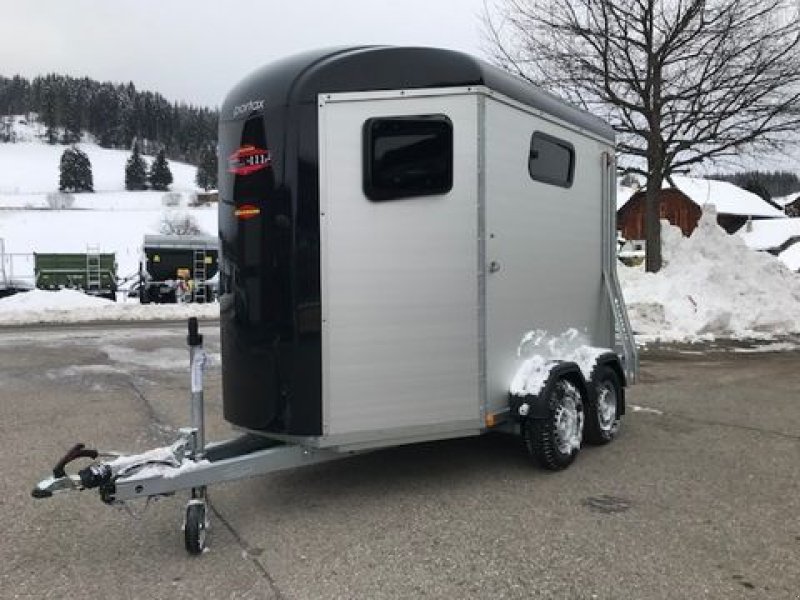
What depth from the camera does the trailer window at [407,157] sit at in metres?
5.12

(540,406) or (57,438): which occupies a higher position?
(540,406)

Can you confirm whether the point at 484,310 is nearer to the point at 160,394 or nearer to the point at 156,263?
the point at 160,394

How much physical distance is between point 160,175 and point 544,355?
408 feet

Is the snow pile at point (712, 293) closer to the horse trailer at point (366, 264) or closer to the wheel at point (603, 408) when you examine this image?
the wheel at point (603, 408)

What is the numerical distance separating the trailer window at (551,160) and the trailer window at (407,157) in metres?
1.02

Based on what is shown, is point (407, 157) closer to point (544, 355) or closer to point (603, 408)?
point (544, 355)

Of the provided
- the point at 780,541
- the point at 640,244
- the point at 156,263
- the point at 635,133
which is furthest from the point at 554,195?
the point at 640,244

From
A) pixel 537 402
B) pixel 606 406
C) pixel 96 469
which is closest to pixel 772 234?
pixel 606 406

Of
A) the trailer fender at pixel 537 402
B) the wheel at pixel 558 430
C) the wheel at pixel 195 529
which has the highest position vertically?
the trailer fender at pixel 537 402

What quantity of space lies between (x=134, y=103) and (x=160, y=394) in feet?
490

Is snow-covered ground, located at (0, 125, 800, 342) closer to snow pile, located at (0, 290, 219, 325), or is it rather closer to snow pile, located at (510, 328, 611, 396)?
snow pile, located at (0, 290, 219, 325)

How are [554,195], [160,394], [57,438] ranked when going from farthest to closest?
[160,394]
[57,438]
[554,195]

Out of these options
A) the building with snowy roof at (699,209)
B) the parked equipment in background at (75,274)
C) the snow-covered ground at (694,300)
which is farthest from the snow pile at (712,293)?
the building with snowy roof at (699,209)

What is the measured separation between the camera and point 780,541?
461cm
